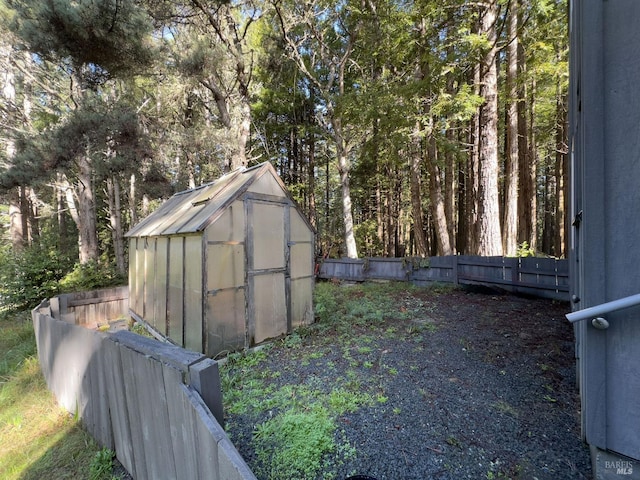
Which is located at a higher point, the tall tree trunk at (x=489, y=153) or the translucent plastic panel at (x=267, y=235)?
the tall tree trunk at (x=489, y=153)

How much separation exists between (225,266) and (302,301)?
2062 millimetres

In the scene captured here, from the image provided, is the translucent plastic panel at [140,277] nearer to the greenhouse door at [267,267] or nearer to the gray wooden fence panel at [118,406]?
the greenhouse door at [267,267]

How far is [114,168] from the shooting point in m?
9.22

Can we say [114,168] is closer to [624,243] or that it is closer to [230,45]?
[230,45]

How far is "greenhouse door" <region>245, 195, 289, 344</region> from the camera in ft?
16.9

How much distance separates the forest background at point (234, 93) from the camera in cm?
693

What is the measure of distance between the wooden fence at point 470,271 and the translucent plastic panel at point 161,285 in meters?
7.59

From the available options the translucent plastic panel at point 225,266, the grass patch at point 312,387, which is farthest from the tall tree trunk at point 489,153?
the translucent plastic panel at point 225,266

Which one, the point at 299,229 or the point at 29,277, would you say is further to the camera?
the point at 29,277

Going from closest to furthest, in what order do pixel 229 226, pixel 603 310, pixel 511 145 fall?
pixel 603 310, pixel 229 226, pixel 511 145

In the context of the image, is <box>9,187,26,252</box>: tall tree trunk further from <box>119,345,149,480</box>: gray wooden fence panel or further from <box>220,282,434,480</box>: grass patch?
<box>119,345,149,480</box>: gray wooden fence panel

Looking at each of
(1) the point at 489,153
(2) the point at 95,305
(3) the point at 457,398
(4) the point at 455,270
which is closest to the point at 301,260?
(3) the point at 457,398

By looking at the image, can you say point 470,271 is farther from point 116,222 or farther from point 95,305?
point 116,222

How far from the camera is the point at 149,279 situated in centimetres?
632
